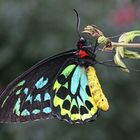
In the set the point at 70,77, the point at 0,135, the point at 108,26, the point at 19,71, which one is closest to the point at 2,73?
the point at 19,71

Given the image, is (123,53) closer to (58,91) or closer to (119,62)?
(119,62)

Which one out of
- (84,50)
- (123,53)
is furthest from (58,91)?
(123,53)

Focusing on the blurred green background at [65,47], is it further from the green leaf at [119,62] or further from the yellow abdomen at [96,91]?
the green leaf at [119,62]

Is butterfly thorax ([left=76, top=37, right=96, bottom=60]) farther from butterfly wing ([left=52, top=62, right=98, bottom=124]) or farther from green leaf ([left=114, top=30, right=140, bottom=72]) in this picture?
green leaf ([left=114, top=30, right=140, bottom=72])

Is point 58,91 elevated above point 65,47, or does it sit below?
below

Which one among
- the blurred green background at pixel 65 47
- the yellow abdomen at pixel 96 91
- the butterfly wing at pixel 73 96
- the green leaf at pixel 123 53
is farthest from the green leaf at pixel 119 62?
the blurred green background at pixel 65 47

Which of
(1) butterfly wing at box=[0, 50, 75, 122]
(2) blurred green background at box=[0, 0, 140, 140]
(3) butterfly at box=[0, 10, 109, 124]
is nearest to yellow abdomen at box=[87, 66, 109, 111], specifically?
(3) butterfly at box=[0, 10, 109, 124]

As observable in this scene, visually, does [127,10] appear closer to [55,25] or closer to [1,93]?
[55,25]
